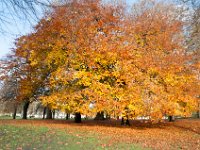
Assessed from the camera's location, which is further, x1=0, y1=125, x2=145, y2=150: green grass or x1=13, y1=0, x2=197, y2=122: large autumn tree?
x1=13, y1=0, x2=197, y2=122: large autumn tree

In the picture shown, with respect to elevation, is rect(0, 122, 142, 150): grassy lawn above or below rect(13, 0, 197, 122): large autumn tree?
below

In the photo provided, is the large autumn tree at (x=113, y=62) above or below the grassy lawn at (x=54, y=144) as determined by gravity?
above

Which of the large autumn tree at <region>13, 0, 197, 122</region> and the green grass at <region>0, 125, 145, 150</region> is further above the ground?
the large autumn tree at <region>13, 0, 197, 122</region>

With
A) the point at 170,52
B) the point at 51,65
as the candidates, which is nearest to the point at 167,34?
the point at 170,52

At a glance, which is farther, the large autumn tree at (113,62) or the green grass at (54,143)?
the large autumn tree at (113,62)

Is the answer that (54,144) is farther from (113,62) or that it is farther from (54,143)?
(113,62)

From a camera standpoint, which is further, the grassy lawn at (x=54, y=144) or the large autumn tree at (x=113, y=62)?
the large autumn tree at (x=113, y=62)

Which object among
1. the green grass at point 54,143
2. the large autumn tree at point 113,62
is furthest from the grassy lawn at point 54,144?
the large autumn tree at point 113,62

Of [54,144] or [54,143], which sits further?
[54,143]

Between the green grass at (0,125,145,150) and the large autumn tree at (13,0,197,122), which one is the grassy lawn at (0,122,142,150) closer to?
the green grass at (0,125,145,150)

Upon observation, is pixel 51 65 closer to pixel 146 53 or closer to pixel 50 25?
pixel 50 25

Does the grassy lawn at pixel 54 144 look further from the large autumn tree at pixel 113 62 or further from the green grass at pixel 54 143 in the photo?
the large autumn tree at pixel 113 62

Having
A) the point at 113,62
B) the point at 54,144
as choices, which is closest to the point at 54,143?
the point at 54,144

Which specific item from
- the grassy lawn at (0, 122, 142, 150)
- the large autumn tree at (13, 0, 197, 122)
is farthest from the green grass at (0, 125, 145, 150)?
the large autumn tree at (13, 0, 197, 122)
